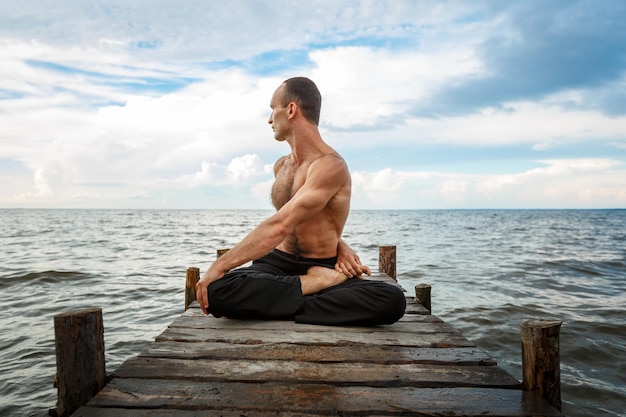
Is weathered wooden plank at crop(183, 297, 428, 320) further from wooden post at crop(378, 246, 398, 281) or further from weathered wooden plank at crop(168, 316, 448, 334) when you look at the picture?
wooden post at crop(378, 246, 398, 281)

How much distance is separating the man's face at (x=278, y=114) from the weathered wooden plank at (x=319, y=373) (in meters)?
2.33

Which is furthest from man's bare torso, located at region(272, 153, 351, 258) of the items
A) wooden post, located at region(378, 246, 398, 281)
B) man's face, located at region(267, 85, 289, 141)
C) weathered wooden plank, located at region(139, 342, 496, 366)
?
wooden post, located at region(378, 246, 398, 281)

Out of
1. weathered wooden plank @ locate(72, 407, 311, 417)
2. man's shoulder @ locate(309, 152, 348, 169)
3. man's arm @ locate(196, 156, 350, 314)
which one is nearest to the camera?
weathered wooden plank @ locate(72, 407, 311, 417)

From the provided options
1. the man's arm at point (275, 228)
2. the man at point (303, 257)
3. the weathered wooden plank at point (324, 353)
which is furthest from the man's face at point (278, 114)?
the weathered wooden plank at point (324, 353)

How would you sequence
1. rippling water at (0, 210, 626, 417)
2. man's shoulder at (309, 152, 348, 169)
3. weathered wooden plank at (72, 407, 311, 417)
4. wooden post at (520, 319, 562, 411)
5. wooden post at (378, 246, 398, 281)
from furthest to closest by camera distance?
1. wooden post at (378, 246, 398, 281)
2. rippling water at (0, 210, 626, 417)
3. man's shoulder at (309, 152, 348, 169)
4. wooden post at (520, 319, 562, 411)
5. weathered wooden plank at (72, 407, 311, 417)

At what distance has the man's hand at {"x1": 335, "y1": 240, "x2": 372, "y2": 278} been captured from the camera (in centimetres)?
428

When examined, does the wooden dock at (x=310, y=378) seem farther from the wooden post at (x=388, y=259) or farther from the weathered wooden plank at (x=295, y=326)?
the wooden post at (x=388, y=259)

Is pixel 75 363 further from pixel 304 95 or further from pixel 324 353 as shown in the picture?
pixel 304 95

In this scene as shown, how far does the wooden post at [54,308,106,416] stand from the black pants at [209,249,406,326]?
1.29 meters

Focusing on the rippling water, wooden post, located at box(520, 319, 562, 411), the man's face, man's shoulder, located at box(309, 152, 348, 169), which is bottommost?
the rippling water

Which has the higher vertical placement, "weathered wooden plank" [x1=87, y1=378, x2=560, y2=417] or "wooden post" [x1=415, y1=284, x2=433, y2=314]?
"weathered wooden plank" [x1=87, y1=378, x2=560, y2=417]

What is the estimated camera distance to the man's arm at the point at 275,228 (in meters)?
3.74

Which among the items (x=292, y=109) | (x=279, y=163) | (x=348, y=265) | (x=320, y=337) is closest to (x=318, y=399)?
(x=320, y=337)

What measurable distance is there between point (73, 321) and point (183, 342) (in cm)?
98
